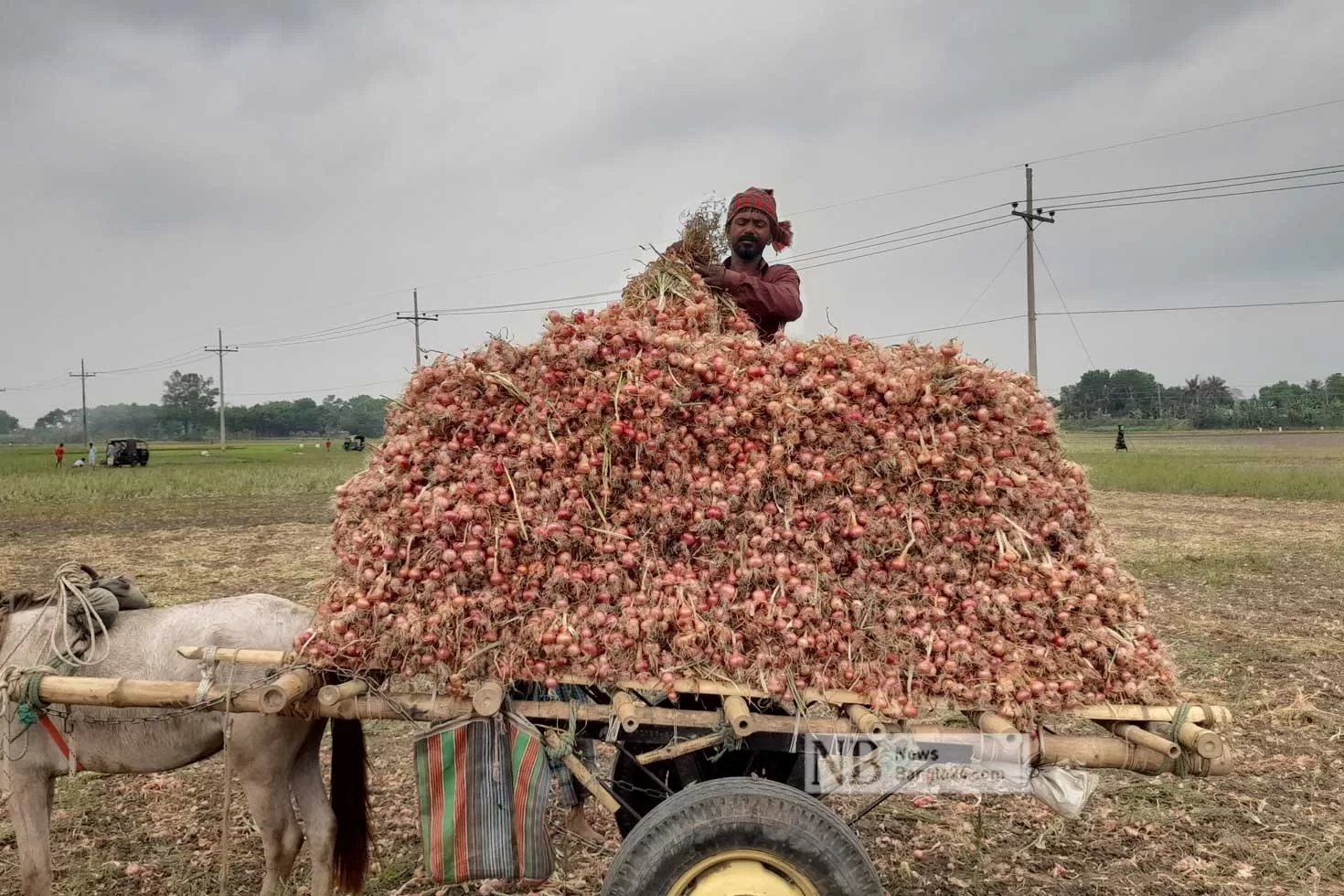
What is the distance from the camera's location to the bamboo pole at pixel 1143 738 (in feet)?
9.29

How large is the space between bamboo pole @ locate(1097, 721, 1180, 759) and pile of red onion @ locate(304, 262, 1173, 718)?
14 cm

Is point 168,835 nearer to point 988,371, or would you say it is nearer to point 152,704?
point 152,704

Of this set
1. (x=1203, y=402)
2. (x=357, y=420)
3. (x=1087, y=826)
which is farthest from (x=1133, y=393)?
(x=1087, y=826)

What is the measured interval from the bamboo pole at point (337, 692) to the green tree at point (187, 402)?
14540 centimetres

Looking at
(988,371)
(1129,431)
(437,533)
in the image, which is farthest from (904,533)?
(1129,431)

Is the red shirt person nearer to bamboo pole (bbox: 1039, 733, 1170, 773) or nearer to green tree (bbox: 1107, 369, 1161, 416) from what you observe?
bamboo pole (bbox: 1039, 733, 1170, 773)

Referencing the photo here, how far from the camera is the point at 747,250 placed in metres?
4.48

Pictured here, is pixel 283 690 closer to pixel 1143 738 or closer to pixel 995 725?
pixel 995 725

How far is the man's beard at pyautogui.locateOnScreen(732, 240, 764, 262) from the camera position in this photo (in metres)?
4.45

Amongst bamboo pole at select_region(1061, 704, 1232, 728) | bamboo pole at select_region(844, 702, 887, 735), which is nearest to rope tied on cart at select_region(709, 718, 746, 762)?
bamboo pole at select_region(844, 702, 887, 735)

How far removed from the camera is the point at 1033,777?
3076 mm

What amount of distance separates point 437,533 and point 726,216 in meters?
2.52

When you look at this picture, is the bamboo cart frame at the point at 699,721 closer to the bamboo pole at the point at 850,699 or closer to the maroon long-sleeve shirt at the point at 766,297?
the bamboo pole at the point at 850,699

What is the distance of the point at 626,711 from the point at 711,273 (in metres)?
2.15
